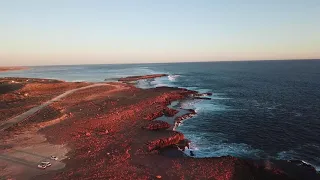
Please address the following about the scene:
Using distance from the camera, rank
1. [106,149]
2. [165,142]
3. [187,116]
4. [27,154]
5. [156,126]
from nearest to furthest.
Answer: [27,154] → [106,149] → [165,142] → [156,126] → [187,116]

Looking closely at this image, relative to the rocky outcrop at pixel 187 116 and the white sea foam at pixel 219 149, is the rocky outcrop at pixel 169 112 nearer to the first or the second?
the rocky outcrop at pixel 187 116

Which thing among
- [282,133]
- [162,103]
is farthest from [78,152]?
[162,103]

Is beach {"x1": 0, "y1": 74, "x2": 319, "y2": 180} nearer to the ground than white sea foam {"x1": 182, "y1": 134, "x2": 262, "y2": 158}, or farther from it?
farther from it

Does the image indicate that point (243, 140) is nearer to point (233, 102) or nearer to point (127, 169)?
point (127, 169)

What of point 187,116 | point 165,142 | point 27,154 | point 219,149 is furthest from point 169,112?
point 27,154

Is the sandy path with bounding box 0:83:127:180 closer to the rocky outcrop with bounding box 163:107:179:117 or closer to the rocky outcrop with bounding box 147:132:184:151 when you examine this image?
the rocky outcrop with bounding box 147:132:184:151

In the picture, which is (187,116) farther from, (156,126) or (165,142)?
(165,142)

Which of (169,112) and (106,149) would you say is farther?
(169,112)

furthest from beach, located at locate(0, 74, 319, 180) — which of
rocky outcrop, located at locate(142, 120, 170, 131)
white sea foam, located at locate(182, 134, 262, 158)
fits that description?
white sea foam, located at locate(182, 134, 262, 158)

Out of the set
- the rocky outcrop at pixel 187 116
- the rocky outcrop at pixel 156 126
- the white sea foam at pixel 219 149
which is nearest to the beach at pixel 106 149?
the rocky outcrop at pixel 156 126
